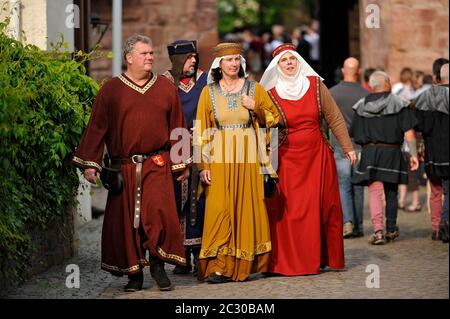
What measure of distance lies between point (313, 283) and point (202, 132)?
1355 mm

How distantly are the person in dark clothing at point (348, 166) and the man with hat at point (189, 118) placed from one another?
116 inches

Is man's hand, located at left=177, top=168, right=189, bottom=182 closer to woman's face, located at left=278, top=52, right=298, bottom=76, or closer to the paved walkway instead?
the paved walkway

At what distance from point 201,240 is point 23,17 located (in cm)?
251

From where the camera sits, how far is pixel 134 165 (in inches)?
391

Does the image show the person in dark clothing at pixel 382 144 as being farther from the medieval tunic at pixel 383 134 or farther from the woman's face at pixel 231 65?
the woman's face at pixel 231 65

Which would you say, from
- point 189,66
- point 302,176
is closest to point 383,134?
point 302,176

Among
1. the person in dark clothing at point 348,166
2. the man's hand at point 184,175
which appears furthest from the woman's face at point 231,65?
the person in dark clothing at point 348,166

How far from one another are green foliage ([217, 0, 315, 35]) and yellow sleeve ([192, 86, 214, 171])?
39.5 m

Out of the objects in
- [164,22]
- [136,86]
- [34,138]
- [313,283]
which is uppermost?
[164,22]

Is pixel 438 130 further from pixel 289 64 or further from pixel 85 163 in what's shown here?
pixel 85 163

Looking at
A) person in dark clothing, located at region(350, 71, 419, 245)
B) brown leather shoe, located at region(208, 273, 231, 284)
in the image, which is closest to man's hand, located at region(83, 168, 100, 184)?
brown leather shoe, located at region(208, 273, 231, 284)

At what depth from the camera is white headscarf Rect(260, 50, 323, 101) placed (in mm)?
10945
